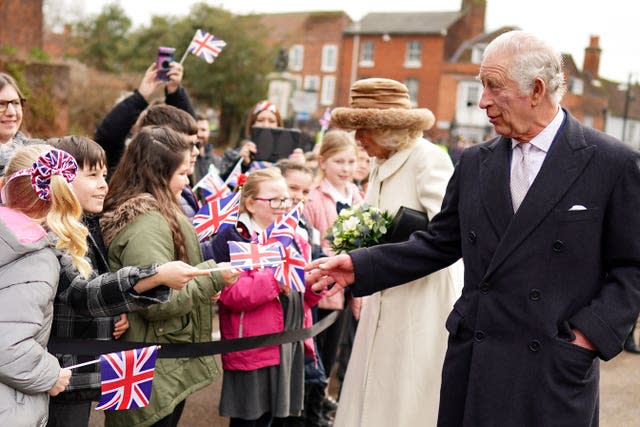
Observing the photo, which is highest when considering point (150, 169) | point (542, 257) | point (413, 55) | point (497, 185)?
point (413, 55)

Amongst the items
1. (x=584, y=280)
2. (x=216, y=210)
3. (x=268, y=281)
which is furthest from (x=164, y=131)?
(x=584, y=280)

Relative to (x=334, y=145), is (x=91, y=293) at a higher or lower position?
lower

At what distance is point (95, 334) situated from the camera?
3461 mm

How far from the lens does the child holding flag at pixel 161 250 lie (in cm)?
357

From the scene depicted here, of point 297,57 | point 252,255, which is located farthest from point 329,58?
point 252,255

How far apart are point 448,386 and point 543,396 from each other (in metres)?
0.50

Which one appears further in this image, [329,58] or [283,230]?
[329,58]

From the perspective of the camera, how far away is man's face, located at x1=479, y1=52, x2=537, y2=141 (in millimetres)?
2969

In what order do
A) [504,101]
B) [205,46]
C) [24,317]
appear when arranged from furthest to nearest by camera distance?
[205,46] → [504,101] → [24,317]

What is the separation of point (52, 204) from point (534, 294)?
199cm

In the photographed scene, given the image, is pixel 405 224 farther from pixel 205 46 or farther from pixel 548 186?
pixel 205 46

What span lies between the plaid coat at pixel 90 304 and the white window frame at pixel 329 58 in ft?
182

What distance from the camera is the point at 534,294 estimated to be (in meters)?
2.90

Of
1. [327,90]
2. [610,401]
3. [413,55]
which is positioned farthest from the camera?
[327,90]
